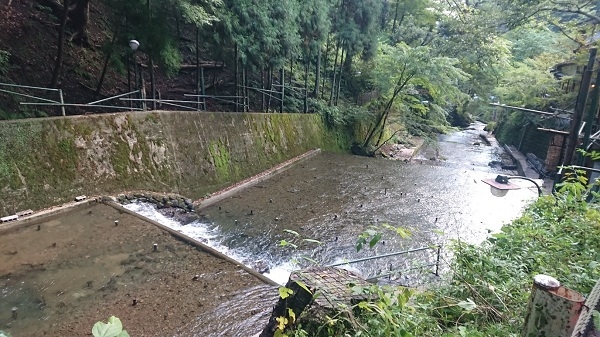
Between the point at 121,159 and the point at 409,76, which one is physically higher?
the point at 409,76

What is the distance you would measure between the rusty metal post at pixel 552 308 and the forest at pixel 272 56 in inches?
316

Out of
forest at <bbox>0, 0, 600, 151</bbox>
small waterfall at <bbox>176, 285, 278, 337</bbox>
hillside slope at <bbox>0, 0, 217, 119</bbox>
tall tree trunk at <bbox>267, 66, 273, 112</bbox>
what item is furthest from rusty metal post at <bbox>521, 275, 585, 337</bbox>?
tall tree trunk at <bbox>267, 66, 273, 112</bbox>

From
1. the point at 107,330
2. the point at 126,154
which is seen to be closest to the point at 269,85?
the point at 126,154

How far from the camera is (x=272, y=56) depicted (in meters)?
11.6

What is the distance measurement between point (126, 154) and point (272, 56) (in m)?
6.01

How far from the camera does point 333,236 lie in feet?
24.2

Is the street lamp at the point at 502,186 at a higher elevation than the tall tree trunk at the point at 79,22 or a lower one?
lower

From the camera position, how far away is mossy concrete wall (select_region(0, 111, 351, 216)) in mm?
5918

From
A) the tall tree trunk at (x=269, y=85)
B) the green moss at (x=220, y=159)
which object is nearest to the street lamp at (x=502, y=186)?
the green moss at (x=220, y=159)

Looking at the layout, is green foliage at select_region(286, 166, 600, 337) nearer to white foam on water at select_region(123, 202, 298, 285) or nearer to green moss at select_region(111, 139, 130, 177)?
white foam on water at select_region(123, 202, 298, 285)

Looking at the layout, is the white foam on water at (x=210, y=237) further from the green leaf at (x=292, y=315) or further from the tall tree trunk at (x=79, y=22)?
the tall tree trunk at (x=79, y=22)

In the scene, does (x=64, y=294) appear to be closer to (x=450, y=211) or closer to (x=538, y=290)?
(x=538, y=290)

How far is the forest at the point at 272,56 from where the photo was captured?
8703 millimetres

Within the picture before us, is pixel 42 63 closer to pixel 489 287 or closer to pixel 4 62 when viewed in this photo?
pixel 4 62
